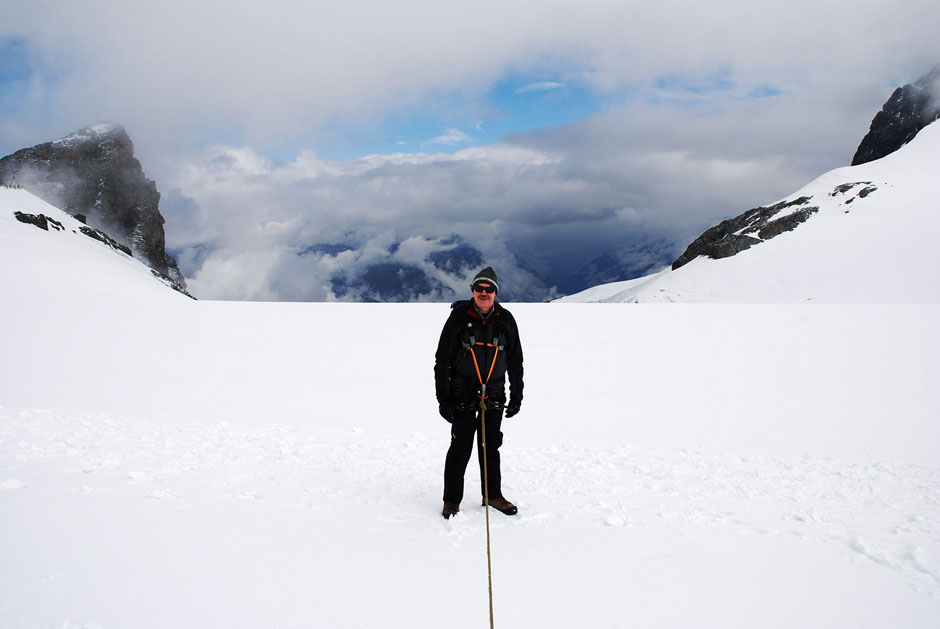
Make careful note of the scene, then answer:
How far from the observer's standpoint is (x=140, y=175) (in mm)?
142250

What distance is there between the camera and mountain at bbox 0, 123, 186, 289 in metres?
125

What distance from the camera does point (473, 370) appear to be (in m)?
5.45

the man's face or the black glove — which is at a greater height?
the man's face

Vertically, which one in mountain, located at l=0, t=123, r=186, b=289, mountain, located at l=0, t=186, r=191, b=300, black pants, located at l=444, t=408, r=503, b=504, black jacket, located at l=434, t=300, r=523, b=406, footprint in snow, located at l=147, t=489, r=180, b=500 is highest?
mountain, located at l=0, t=123, r=186, b=289

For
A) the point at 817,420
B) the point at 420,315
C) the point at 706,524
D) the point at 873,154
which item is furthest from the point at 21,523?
the point at 873,154

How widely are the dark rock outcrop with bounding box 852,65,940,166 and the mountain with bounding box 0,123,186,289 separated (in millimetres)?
178259

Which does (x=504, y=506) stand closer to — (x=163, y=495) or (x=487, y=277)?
(x=487, y=277)

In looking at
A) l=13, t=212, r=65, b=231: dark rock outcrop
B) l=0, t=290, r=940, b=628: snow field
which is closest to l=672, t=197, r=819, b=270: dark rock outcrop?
l=0, t=290, r=940, b=628: snow field

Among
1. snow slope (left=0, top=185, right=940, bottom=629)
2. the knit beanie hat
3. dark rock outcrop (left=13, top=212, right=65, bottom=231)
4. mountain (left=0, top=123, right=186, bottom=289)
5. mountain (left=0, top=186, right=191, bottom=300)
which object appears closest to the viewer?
snow slope (left=0, top=185, right=940, bottom=629)

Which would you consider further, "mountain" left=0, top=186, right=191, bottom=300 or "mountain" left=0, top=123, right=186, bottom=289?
"mountain" left=0, top=123, right=186, bottom=289

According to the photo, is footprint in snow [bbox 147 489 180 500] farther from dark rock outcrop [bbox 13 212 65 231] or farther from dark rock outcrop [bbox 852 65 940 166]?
dark rock outcrop [bbox 852 65 940 166]

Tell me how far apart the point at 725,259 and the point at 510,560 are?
78101 millimetres

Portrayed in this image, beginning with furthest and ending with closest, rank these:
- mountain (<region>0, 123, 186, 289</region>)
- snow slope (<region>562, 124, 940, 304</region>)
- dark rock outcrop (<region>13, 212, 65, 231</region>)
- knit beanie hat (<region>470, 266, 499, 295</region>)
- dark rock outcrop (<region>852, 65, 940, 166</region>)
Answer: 1. dark rock outcrop (<region>852, 65, 940, 166</region>)
2. mountain (<region>0, 123, 186, 289</region>)
3. snow slope (<region>562, 124, 940, 304</region>)
4. dark rock outcrop (<region>13, 212, 65, 231</region>)
5. knit beanie hat (<region>470, 266, 499, 295</region>)

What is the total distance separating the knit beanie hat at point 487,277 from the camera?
17.5ft
